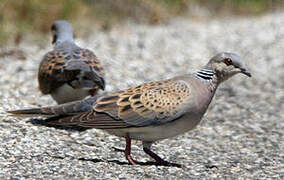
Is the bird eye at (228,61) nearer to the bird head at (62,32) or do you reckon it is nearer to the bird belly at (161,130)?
the bird belly at (161,130)

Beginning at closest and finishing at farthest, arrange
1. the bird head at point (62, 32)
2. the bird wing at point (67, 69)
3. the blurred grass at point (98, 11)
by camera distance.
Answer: the bird wing at point (67, 69) → the bird head at point (62, 32) → the blurred grass at point (98, 11)

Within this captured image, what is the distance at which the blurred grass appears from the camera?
12023 mm

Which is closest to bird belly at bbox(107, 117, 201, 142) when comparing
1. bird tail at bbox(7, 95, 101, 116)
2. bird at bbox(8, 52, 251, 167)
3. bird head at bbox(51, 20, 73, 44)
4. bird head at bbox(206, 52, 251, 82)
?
bird at bbox(8, 52, 251, 167)

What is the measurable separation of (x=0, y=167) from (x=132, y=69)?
18.8 feet

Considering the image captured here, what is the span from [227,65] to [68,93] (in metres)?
A: 2.30

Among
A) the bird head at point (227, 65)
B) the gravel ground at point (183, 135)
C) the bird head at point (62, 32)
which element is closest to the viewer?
the gravel ground at point (183, 135)

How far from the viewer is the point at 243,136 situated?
24.5 ft

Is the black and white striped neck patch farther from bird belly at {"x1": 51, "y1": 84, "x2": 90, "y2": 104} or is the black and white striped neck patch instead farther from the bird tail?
bird belly at {"x1": 51, "y1": 84, "x2": 90, "y2": 104}

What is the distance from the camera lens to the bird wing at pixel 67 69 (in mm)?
6773

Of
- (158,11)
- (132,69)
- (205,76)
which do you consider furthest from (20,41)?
(205,76)

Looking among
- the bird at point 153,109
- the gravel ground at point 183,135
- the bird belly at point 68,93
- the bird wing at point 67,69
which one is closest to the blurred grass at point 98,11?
the gravel ground at point 183,135

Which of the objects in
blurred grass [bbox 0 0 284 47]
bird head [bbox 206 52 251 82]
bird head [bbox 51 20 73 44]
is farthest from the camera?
blurred grass [bbox 0 0 284 47]

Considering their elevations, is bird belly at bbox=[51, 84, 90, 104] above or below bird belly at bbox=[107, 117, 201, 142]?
above

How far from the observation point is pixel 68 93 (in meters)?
7.02
